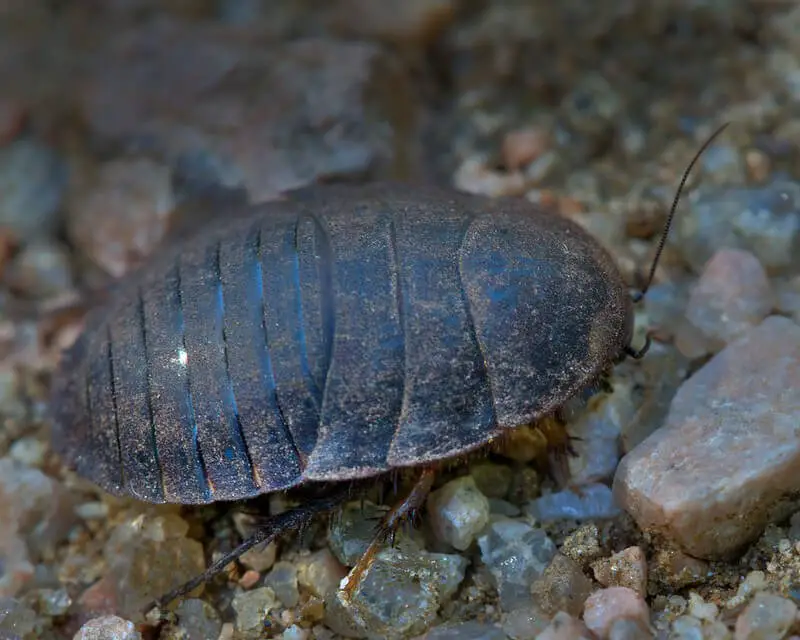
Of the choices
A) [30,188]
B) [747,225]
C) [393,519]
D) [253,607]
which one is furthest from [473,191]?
[30,188]

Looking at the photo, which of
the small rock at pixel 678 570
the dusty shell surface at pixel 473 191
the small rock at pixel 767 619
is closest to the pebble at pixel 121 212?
the dusty shell surface at pixel 473 191

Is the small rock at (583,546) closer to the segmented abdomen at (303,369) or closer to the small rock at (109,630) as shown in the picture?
the segmented abdomen at (303,369)

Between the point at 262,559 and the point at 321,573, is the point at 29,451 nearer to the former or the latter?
the point at 262,559

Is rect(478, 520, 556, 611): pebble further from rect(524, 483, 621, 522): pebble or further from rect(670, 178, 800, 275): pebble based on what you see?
rect(670, 178, 800, 275): pebble

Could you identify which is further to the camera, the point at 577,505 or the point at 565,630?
the point at 577,505

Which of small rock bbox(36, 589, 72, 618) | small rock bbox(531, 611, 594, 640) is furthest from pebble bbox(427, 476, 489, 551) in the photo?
small rock bbox(36, 589, 72, 618)
